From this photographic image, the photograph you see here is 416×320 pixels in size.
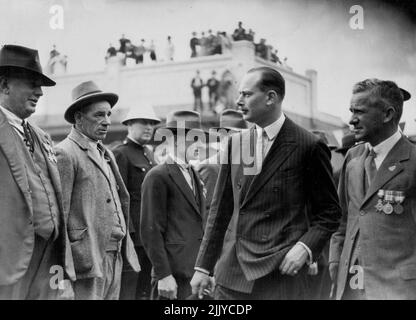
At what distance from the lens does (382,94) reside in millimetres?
4957

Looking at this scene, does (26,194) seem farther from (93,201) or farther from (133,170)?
(133,170)

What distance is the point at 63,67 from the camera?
11.3 metres

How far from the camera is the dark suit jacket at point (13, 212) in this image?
444 cm

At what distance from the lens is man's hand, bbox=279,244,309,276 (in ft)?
13.9

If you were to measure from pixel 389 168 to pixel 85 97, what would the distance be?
2.32m

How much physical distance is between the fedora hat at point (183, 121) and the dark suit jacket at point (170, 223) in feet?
1.97

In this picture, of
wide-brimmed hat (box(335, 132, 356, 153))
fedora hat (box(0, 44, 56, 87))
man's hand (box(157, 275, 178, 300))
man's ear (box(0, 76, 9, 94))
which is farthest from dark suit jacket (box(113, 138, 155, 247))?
man's ear (box(0, 76, 9, 94))

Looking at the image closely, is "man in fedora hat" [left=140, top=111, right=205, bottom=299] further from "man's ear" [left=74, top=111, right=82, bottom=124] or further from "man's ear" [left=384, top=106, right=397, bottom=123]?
"man's ear" [left=384, top=106, right=397, bottom=123]

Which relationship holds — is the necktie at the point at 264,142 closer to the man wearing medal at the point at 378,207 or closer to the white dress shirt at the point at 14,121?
the man wearing medal at the point at 378,207

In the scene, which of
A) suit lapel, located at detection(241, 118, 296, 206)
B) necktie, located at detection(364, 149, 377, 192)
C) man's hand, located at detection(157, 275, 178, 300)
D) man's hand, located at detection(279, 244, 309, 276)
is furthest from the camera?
man's hand, located at detection(157, 275, 178, 300)

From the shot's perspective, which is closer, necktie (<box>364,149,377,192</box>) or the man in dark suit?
the man in dark suit

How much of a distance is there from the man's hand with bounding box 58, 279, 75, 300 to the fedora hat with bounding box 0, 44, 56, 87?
1.35m
